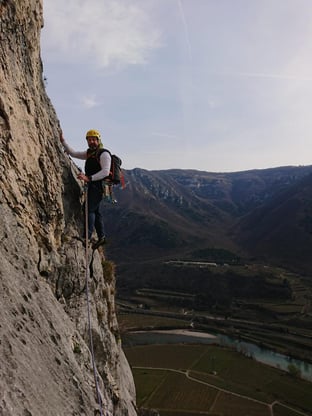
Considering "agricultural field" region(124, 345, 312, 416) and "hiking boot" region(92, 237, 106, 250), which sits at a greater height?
"hiking boot" region(92, 237, 106, 250)

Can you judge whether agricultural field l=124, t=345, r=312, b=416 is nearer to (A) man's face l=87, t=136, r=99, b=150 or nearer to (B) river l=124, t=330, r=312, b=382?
(B) river l=124, t=330, r=312, b=382

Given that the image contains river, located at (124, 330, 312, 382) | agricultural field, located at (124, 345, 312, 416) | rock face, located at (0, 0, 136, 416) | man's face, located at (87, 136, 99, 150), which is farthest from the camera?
river, located at (124, 330, 312, 382)

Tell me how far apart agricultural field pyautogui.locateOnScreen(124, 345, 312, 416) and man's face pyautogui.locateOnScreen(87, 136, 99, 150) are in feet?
230

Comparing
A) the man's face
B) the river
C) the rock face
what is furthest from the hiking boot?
the river

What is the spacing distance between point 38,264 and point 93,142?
3.74 metres

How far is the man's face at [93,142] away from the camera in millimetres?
10469

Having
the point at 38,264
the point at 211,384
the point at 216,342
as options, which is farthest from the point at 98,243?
the point at 216,342

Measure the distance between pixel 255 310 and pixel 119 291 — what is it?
58.2 metres

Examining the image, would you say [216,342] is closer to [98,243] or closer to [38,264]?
[98,243]

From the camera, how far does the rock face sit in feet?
18.6

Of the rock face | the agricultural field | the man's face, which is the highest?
the man's face

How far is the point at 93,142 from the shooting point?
10.5 m

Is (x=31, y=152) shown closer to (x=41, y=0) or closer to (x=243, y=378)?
(x=41, y=0)

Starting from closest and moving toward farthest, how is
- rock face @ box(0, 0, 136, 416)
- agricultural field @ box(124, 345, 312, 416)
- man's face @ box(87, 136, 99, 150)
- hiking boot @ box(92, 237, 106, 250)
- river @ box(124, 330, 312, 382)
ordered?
rock face @ box(0, 0, 136, 416) → man's face @ box(87, 136, 99, 150) → hiking boot @ box(92, 237, 106, 250) → agricultural field @ box(124, 345, 312, 416) → river @ box(124, 330, 312, 382)
